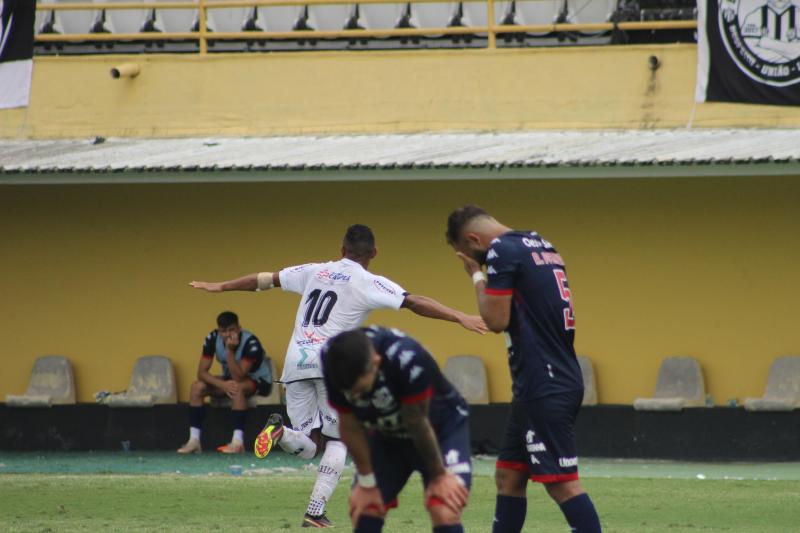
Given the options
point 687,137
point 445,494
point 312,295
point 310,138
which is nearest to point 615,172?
point 687,137

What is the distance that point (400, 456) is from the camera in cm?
688

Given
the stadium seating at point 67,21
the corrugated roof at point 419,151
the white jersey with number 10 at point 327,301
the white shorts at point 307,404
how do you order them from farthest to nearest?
the stadium seating at point 67,21, the corrugated roof at point 419,151, the white shorts at point 307,404, the white jersey with number 10 at point 327,301

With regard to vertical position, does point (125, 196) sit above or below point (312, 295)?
above

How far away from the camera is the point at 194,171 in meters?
16.0

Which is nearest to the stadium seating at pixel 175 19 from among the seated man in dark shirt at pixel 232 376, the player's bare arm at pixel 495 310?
the seated man in dark shirt at pixel 232 376

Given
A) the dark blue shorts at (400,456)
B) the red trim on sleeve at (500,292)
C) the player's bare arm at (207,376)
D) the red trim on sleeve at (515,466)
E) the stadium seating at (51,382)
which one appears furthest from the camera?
the stadium seating at (51,382)

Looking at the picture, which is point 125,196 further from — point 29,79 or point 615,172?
point 615,172

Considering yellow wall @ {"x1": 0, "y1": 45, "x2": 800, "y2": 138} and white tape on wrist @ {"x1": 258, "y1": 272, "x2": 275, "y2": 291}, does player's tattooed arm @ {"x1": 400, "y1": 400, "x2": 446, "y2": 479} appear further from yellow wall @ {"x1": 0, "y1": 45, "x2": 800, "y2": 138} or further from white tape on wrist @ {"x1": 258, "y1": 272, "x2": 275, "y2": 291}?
yellow wall @ {"x1": 0, "y1": 45, "x2": 800, "y2": 138}

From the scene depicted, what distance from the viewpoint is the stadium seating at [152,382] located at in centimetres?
1756

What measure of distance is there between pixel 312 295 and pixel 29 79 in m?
6.84

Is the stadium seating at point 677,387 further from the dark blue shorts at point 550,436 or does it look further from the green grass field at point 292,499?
the dark blue shorts at point 550,436

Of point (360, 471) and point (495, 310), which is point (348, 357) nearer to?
point (360, 471)

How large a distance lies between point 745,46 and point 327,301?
21.7 feet

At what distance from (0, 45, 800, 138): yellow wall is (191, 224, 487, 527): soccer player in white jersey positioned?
7.00 m
